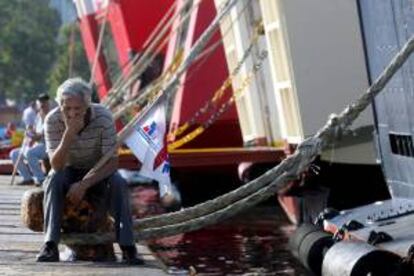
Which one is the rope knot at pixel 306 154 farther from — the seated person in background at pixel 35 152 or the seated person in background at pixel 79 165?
the seated person in background at pixel 35 152

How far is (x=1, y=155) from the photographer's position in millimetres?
25891

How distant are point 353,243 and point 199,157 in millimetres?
7587

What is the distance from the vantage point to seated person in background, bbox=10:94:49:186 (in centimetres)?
1590

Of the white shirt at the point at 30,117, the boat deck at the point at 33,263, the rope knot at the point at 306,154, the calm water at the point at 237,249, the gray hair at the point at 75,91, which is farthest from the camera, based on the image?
the white shirt at the point at 30,117

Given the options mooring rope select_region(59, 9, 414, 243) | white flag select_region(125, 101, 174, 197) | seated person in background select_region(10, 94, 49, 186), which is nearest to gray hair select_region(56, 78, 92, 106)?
white flag select_region(125, 101, 174, 197)

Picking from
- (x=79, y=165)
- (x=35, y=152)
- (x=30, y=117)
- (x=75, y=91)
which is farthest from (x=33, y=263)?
(x=30, y=117)

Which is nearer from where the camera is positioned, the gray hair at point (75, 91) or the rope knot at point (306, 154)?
the gray hair at point (75, 91)

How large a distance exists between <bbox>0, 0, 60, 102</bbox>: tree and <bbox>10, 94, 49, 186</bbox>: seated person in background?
62043 mm

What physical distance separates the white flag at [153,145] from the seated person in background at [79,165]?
0.40m

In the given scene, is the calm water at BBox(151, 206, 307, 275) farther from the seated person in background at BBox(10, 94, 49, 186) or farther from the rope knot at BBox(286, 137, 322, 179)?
the seated person in background at BBox(10, 94, 49, 186)

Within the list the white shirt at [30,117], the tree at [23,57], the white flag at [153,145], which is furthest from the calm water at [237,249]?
the tree at [23,57]

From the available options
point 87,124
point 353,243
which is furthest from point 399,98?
point 87,124

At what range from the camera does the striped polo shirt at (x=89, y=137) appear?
26.6 ft

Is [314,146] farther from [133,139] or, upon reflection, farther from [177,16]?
[177,16]
